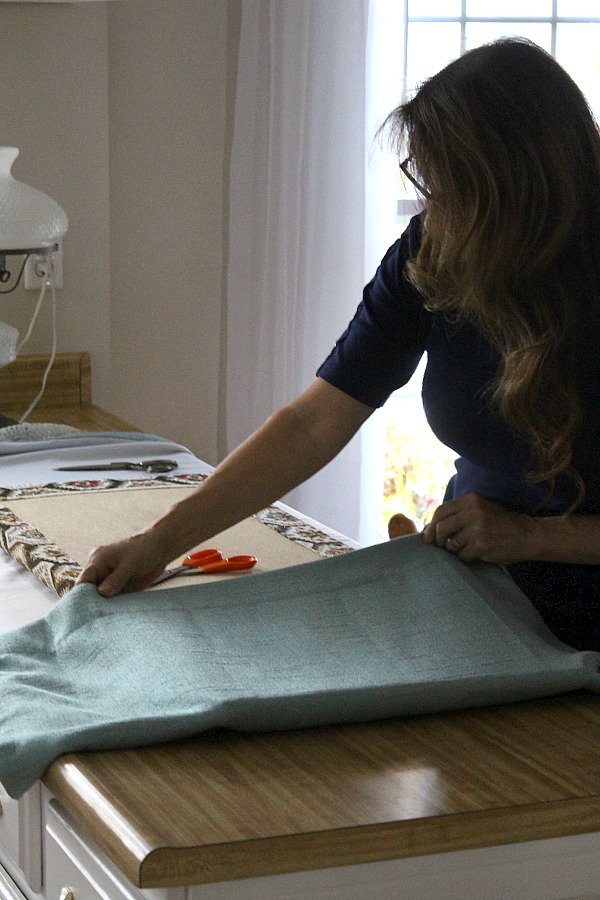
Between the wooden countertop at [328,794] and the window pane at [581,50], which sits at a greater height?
the window pane at [581,50]

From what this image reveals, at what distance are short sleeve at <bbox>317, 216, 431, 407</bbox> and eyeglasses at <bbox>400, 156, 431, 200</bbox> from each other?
4.8 inches

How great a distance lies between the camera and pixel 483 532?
1.05m

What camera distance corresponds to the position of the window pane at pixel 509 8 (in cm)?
261

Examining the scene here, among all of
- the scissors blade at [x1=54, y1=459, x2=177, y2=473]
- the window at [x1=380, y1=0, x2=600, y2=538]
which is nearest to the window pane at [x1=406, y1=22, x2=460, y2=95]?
the window at [x1=380, y1=0, x2=600, y2=538]

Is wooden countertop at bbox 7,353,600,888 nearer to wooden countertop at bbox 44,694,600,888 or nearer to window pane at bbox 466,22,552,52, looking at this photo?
wooden countertop at bbox 44,694,600,888

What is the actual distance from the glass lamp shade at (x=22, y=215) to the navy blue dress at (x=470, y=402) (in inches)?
32.4

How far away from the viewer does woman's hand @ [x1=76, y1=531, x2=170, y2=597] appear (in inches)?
41.8

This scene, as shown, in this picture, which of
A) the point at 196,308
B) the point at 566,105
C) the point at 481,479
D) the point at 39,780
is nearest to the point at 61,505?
the point at 481,479

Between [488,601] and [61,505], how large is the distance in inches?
26.1

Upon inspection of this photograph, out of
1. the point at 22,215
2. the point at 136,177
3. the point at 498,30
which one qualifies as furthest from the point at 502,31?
the point at 22,215

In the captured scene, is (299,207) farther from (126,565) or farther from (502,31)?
(126,565)

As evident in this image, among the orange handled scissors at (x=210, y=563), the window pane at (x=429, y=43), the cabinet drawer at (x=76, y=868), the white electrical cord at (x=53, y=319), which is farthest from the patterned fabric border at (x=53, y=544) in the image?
the window pane at (x=429, y=43)

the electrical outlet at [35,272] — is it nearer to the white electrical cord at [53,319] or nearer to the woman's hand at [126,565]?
the white electrical cord at [53,319]

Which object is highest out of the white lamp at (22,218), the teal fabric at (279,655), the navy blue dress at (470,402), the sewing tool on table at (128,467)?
the white lamp at (22,218)
